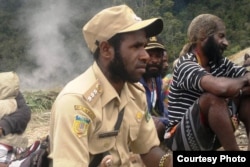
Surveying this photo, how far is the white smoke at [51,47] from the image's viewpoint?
32.4 metres

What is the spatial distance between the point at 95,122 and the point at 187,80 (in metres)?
1.23

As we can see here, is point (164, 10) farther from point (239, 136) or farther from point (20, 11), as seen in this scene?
point (239, 136)

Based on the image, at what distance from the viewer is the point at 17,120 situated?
12.9 ft

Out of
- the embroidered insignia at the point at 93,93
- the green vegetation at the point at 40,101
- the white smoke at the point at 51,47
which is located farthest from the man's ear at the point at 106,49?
the white smoke at the point at 51,47

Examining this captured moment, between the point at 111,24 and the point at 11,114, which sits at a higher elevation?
the point at 111,24

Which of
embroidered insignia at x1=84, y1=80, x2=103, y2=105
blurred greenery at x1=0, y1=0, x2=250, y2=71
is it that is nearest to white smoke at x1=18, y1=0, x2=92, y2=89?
blurred greenery at x1=0, y1=0, x2=250, y2=71

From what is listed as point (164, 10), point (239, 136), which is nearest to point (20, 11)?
point (164, 10)

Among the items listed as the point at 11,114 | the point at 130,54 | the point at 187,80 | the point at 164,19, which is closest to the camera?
the point at 130,54

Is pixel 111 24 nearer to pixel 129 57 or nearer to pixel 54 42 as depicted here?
pixel 129 57

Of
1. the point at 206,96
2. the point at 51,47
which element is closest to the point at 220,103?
the point at 206,96

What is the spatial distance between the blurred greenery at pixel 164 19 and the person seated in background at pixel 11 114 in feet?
48.3

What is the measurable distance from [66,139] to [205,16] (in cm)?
173

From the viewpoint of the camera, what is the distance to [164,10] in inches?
997

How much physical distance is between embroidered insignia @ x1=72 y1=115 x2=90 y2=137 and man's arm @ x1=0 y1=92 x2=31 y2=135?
5.35ft
